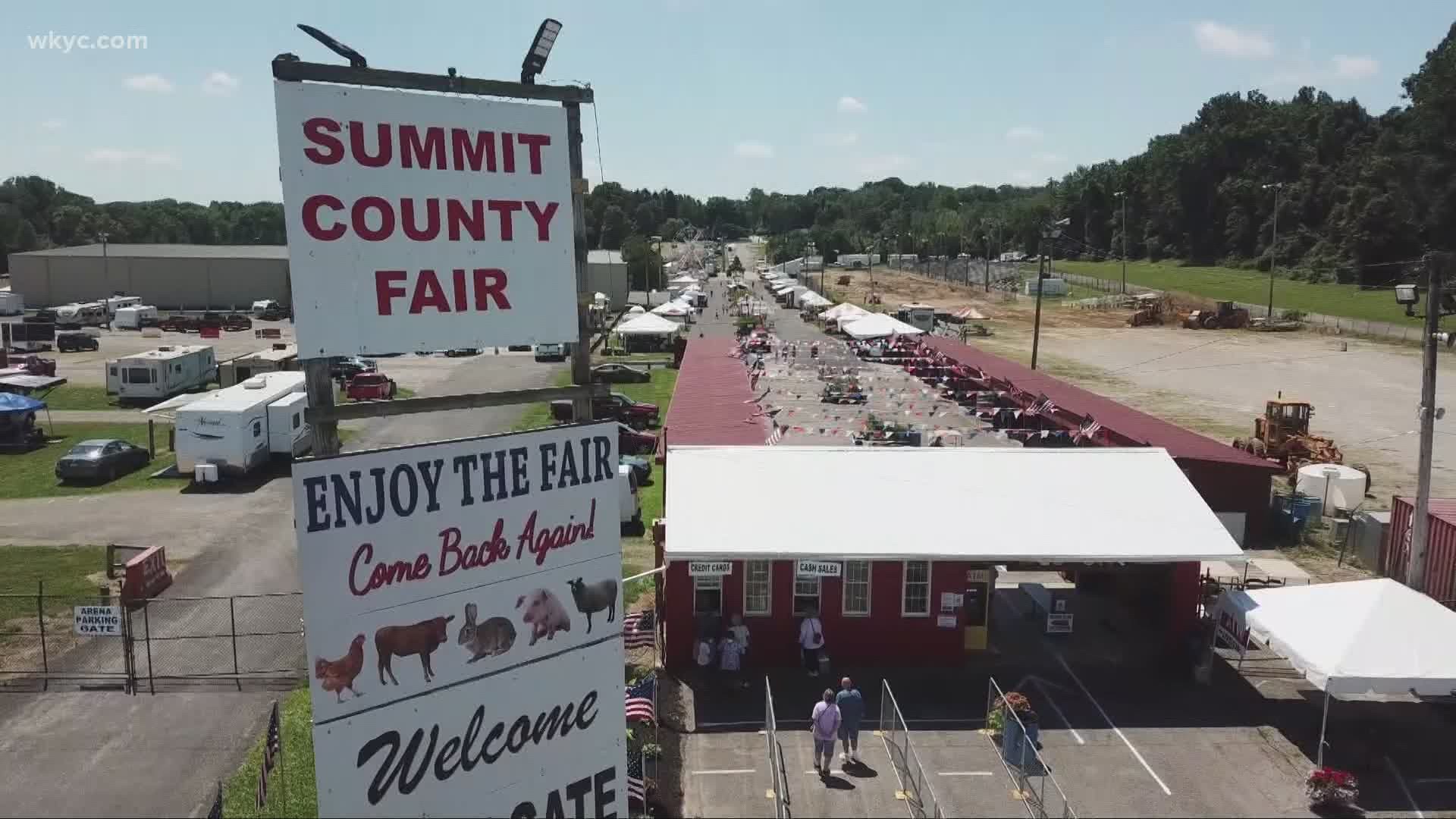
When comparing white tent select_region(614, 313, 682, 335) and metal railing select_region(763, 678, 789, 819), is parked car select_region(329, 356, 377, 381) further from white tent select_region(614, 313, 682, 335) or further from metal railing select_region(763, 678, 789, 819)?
metal railing select_region(763, 678, 789, 819)

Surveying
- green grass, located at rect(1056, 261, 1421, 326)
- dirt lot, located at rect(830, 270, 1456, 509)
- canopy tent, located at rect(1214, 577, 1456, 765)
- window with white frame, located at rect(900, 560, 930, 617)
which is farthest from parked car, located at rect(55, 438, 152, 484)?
Result: green grass, located at rect(1056, 261, 1421, 326)

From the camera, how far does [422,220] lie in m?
6.43

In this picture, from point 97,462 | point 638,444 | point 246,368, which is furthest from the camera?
point 246,368

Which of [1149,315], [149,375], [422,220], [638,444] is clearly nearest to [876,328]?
[638,444]

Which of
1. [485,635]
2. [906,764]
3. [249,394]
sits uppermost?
[485,635]

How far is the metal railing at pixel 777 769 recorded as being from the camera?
11.4 m

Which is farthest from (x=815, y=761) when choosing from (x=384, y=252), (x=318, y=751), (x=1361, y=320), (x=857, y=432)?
(x=1361, y=320)

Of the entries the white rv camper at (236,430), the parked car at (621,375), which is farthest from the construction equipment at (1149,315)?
the white rv camper at (236,430)

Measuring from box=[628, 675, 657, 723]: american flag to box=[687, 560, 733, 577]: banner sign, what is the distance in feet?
6.53

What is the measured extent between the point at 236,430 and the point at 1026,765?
23534 mm

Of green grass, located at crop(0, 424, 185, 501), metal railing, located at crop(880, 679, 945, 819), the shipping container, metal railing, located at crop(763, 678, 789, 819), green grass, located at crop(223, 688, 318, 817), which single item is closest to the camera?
metal railing, located at crop(763, 678, 789, 819)

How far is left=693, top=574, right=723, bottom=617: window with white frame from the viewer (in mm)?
15992

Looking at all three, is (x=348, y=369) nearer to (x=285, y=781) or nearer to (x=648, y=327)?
(x=648, y=327)

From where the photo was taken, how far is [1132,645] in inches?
675
